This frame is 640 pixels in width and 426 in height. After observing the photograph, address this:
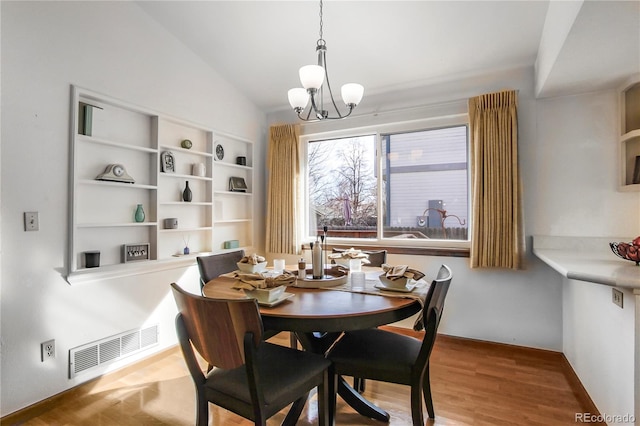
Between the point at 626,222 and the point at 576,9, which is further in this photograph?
the point at 626,222

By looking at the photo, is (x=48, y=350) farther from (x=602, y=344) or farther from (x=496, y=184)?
(x=496, y=184)

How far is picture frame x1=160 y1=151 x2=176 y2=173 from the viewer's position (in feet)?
9.34

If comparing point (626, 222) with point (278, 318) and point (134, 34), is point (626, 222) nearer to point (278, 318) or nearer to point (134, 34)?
point (278, 318)

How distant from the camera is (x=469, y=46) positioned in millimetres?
2611

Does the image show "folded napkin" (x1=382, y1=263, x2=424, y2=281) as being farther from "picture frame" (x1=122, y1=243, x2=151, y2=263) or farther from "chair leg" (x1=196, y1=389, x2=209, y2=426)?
"picture frame" (x1=122, y1=243, x2=151, y2=263)


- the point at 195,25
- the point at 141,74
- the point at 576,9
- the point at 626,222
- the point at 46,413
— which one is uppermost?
the point at 195,25

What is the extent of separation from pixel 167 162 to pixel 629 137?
367 centimetres

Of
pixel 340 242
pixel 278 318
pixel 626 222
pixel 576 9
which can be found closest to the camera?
pixel 278 318

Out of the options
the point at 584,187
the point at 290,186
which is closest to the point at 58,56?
the point at 290,186

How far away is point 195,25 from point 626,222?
12.7 feet

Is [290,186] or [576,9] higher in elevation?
[576,9]

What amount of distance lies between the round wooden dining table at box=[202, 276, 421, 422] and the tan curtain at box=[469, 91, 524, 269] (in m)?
1.57

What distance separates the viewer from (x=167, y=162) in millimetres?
2883

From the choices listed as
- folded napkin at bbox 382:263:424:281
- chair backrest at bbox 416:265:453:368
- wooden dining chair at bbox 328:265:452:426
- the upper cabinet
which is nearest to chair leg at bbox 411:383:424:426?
wooden dining chair at bbox 328:265:452:426
